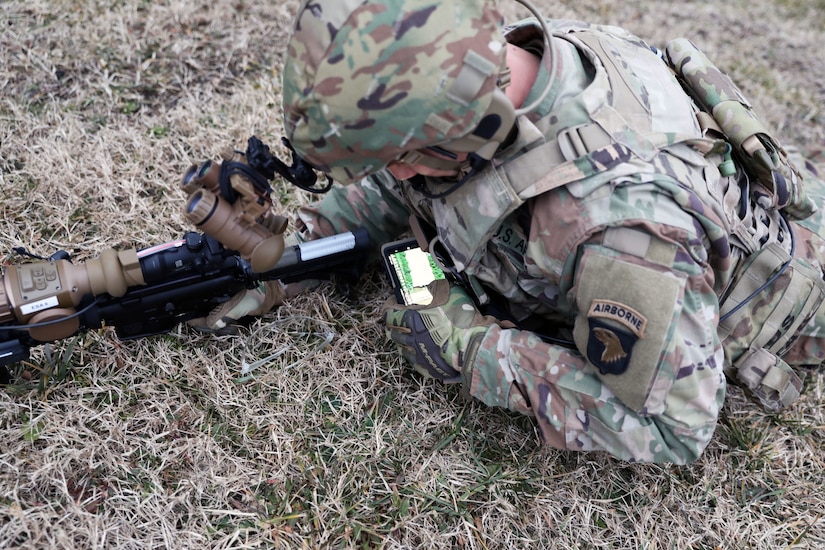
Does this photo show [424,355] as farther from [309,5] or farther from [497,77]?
[309,5]

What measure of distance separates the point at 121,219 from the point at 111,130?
2.25 ft

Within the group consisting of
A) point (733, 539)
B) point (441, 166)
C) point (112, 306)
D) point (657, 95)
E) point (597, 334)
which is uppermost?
point (657, 95)

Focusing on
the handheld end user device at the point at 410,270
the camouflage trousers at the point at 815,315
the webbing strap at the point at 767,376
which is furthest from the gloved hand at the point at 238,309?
the camouflage trousers at the point at 815,315

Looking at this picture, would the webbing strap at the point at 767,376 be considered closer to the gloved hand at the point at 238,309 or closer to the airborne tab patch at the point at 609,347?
the airborne tab patch at the point at 609,347

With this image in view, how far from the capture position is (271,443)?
2697mm

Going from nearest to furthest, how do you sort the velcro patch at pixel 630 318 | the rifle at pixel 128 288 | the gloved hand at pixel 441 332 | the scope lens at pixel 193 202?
1. the velcro patch at pixel 630 318
2. the scope lens at pixel 193 202
3. the rifle at pixel 128 288
4. the gloved hand at pixel 441 332

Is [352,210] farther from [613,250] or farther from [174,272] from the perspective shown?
[613,250]

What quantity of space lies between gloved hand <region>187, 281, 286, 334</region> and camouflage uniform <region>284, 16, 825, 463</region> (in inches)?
32.6

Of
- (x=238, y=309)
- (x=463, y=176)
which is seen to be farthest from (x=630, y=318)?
(x=238, y=309)

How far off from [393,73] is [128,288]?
1404mm

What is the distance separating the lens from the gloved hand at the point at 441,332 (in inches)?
107

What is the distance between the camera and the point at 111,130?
12.1 ft

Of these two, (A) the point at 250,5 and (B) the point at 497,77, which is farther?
(A) the point at 250,5

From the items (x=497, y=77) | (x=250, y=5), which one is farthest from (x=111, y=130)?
(x=497, y=77)
